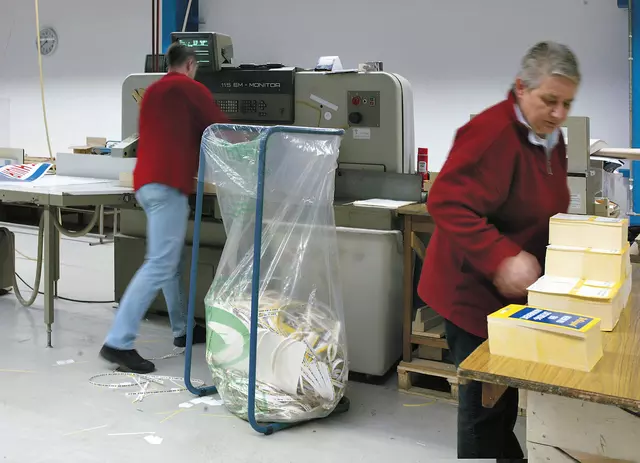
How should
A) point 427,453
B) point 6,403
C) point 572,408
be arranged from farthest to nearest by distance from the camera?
point 6,403, point 427,453, point 572,408

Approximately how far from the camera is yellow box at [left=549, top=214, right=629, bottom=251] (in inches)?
58.1

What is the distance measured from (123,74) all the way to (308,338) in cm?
541

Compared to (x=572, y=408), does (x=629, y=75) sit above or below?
above

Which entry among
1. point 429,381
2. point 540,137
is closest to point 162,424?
point 429,381

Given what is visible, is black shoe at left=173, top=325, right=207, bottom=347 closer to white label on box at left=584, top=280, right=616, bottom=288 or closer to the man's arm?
the man's arm

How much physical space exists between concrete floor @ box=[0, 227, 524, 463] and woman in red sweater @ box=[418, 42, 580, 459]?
695 mm

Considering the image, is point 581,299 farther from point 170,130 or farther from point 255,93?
point 255,93

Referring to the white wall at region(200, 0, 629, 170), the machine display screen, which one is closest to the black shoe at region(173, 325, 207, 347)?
the machine display screen

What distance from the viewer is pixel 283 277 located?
238 centimetres

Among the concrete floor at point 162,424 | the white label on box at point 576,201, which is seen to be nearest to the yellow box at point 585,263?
the concrete floor at point 162,424

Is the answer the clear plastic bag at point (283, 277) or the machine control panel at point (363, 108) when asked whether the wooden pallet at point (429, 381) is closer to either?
the clear plastic bag at point (283, 277)

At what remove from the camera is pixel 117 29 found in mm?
6926

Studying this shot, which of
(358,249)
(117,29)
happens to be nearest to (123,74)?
(117,29)

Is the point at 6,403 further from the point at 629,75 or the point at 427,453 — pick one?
the point at 629,75
